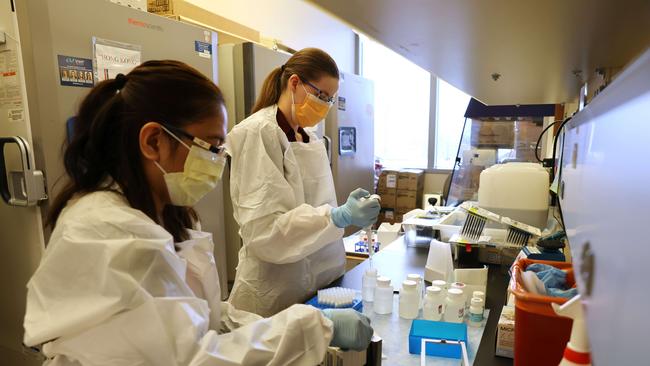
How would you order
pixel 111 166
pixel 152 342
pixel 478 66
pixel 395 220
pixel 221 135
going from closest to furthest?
pixel 152 342, pixel 111 166, pixel 221 135, pixel 478 66, pixel 395 220

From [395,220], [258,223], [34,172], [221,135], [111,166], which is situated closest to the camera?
[111,166]

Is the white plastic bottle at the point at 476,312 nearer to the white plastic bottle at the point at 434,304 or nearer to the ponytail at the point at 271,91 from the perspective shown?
the white plastic bottle at the point at 434,304

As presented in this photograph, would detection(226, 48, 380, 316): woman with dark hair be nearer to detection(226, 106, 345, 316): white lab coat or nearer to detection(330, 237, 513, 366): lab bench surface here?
detection(226, 106, 345, 316): white lab coat

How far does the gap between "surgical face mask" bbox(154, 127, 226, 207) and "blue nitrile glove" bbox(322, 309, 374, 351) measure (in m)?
0.43

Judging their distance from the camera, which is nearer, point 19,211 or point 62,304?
point 62,304

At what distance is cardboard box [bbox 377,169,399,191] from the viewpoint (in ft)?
15.7

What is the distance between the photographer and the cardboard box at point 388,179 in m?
4.78

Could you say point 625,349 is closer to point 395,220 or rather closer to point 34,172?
point 34,172

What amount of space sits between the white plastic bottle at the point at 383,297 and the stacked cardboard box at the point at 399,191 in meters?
3.55

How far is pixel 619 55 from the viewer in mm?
892

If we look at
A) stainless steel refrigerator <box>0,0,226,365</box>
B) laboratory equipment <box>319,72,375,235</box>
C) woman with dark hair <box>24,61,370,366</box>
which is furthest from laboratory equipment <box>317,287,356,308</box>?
laboratory equipment <box>319,72,375,235</box>

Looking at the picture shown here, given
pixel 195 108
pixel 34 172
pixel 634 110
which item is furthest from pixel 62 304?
pixel 34 172

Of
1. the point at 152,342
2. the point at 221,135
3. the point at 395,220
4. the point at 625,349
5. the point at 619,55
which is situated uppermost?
the point at 619,55

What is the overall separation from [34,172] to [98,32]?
568 millimetres
